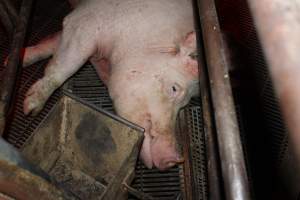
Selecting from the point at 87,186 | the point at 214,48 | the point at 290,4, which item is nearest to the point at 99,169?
the point at 87,186

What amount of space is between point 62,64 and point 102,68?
0.36 metres

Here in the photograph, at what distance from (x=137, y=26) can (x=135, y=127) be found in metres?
1.15

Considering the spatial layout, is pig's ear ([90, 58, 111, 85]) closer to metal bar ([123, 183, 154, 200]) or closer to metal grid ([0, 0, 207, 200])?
metal grid ([0, 0, 207, 200])

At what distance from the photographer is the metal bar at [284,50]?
2.26 ft

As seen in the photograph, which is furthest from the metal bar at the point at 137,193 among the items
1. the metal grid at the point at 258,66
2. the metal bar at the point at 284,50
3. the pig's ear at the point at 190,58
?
the metal bar at the point at 284,50

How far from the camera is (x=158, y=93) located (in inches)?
106

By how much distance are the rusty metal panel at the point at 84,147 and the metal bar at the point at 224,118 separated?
0.85 m

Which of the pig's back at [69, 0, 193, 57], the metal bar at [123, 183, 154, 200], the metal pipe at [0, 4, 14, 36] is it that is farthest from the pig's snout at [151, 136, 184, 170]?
the metal pipe at [0, 4, 14, 36]

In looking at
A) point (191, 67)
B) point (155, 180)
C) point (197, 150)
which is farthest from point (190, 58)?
point (155, 180)

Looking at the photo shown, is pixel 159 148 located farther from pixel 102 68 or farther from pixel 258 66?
pixel 258 66

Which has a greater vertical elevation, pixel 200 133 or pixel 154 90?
pixel 154 90

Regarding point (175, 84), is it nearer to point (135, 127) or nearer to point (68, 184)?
point (135, 127)

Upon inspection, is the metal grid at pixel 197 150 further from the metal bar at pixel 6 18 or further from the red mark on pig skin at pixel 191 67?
the metal bar at pixel 6 18

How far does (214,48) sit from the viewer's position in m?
1.50
